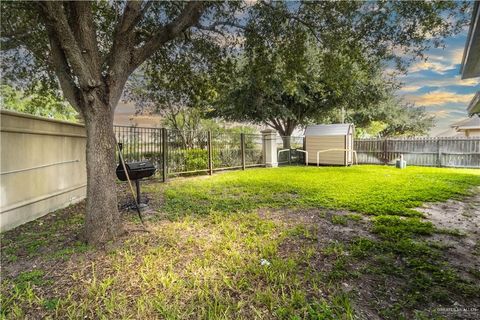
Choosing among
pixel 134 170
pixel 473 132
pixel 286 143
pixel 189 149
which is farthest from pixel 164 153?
pixel 473 132

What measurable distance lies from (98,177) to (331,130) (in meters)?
12.4

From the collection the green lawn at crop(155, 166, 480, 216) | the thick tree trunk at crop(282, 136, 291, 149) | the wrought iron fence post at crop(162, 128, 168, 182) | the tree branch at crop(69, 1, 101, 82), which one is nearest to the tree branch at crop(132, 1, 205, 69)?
the tree branch at crop(69, 1, 101, 82)

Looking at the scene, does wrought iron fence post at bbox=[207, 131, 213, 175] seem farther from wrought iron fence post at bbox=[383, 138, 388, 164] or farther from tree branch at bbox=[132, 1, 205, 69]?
wrought iron fence post at bbox=[383, 138, 388, 164]

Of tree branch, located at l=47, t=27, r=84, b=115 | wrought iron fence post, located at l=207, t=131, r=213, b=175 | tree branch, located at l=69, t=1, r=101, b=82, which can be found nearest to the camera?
tree branch, located at l=69, t=1, r=101, b=82

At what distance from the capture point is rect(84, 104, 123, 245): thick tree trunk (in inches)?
129

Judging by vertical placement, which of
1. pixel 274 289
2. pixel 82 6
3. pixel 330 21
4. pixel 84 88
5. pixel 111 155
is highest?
pixel 330 21

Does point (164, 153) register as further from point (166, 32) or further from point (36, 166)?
point (166, 32)

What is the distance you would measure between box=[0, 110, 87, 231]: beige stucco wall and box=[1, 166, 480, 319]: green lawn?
1.01 feet

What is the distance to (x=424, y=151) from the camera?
13.5 metres

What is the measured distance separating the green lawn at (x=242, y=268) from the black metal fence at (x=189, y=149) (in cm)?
376

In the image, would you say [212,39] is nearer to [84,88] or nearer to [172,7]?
[172,7]

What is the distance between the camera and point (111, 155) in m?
3.42

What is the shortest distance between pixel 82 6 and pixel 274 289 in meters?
3.96

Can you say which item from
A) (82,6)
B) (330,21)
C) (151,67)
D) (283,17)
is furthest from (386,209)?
(151,67)
